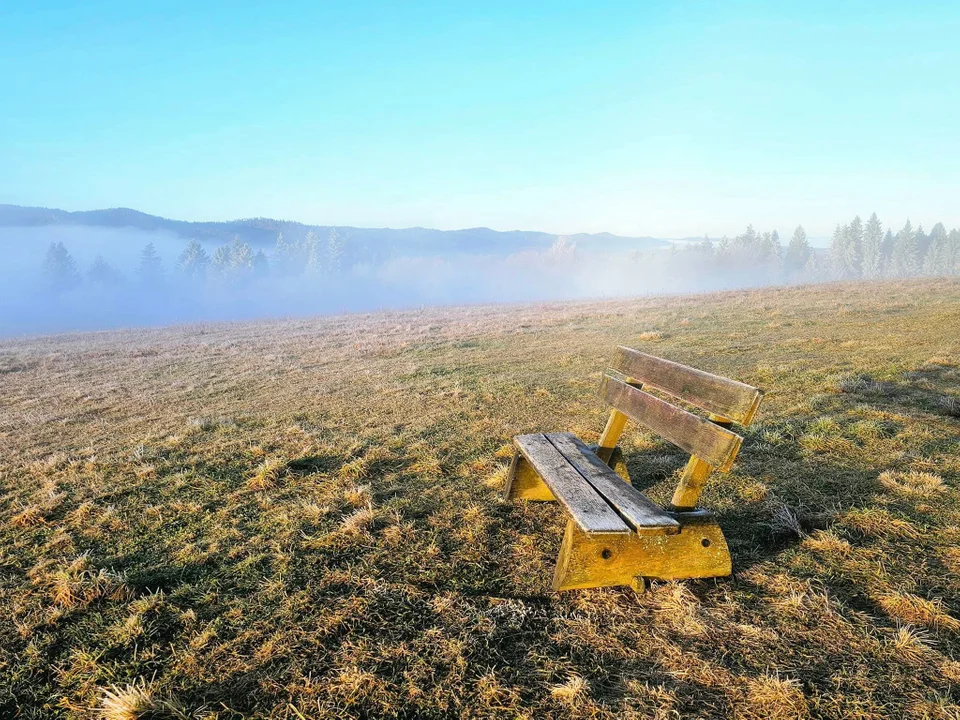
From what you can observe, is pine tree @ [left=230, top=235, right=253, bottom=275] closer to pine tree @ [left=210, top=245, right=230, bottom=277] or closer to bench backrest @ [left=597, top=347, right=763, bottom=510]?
pine tree @ [left=210, top=245, right=230, bottom=277]

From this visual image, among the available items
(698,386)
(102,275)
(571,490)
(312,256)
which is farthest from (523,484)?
(102,275)

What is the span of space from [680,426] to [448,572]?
2059 millimetres

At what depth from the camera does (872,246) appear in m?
122

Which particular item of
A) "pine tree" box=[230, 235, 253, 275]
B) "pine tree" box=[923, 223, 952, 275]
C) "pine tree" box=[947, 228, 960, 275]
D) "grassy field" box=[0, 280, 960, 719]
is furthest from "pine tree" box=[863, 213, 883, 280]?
"pine tree" box=[230, 235, 253, 275]

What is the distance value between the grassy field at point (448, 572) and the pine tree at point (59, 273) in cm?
12096

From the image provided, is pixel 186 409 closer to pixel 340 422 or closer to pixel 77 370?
pixel 340 422

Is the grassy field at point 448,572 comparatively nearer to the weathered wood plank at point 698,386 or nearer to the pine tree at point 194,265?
the weathered wood plank at point 698,386

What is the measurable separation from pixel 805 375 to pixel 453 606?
8662 millimetres

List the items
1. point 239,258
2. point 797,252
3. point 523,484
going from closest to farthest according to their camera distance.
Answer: point 523,484, point 239,258, point 797,252

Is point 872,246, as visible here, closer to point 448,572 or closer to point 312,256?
point 312,256

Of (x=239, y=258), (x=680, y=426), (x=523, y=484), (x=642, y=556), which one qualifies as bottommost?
(x=523, y=484)

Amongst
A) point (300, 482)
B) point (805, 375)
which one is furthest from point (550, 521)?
point (805, 375)

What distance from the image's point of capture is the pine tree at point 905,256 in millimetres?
117188

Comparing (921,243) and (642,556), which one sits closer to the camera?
(642,556)
